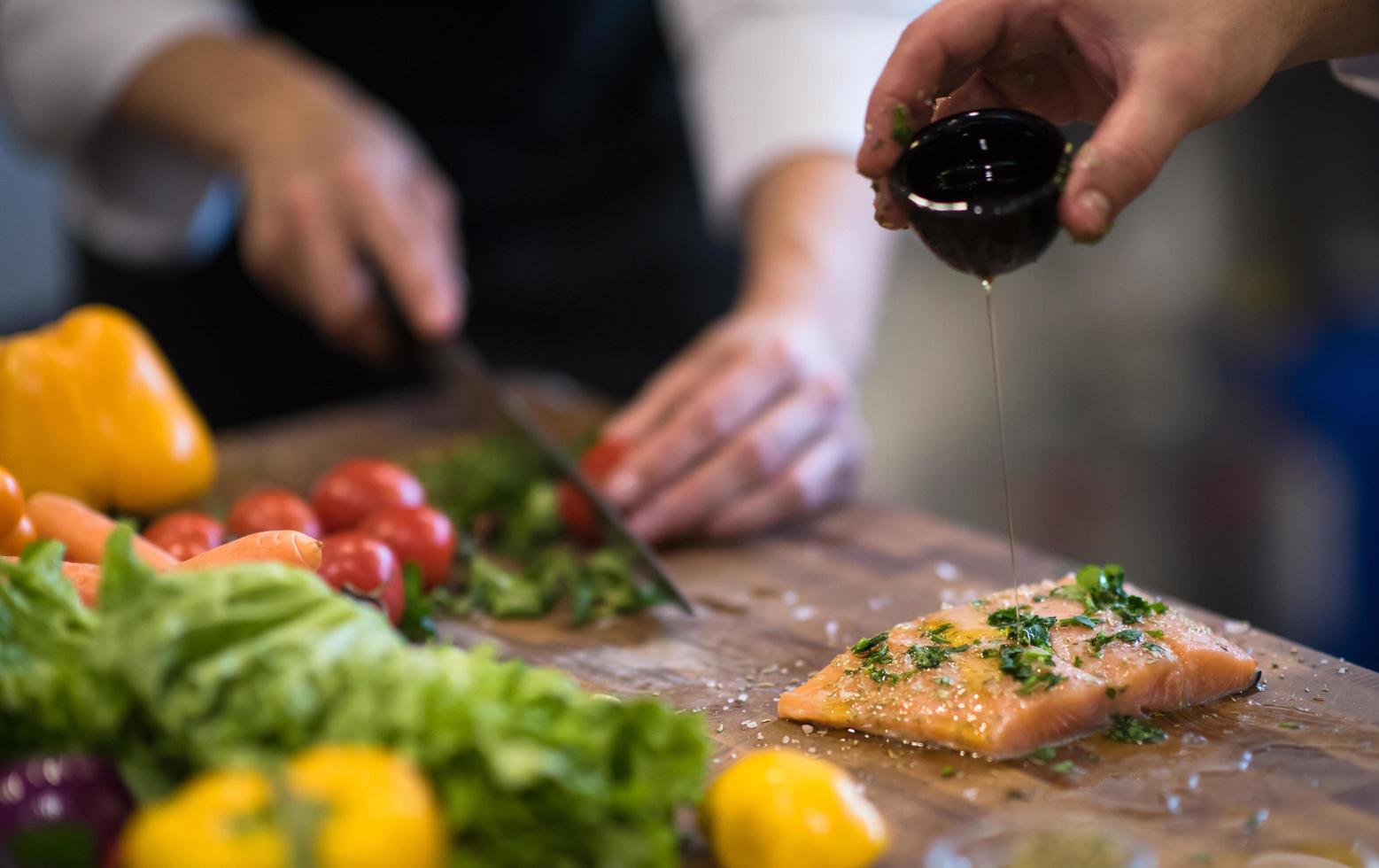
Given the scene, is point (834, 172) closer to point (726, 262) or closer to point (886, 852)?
point (726, 262)

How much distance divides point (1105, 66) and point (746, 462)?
1.29 meters

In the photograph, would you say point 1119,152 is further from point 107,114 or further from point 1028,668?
point 107,114

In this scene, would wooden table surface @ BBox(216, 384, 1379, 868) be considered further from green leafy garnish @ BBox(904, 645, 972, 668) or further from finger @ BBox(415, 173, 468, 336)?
finger @ BBox(415, 173, 468, 336)

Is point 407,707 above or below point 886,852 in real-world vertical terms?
above

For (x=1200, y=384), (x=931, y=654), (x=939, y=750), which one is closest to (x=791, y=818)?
(x=939, y=750)

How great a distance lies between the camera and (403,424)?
3773mm

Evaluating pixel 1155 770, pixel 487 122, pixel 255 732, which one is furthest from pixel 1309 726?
pixel 487 122

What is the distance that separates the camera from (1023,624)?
201 cm

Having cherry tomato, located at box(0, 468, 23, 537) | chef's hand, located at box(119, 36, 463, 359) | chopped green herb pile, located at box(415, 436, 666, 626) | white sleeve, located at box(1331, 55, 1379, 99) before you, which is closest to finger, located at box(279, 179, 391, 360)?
chef's hand, located at box(119, 36, 463, 359)

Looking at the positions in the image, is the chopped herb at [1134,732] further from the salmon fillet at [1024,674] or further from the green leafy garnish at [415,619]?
the green leafy garnish at [415,619]

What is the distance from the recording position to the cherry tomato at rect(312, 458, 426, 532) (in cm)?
273

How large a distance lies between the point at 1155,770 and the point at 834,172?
6.87 ft

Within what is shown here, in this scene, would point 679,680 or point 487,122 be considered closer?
point 679,680

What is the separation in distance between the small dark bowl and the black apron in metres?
2.35
